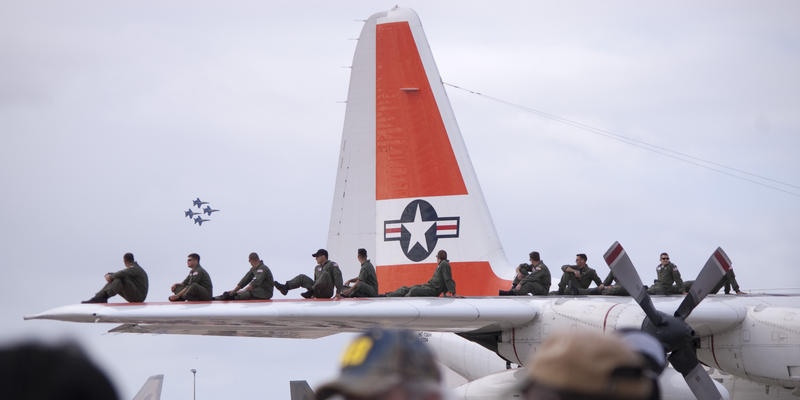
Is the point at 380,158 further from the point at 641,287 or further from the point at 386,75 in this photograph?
the point at 641,287

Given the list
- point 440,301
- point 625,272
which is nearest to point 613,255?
point 625,272

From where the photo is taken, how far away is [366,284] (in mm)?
17906

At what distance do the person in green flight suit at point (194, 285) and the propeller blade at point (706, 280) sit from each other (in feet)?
28.6

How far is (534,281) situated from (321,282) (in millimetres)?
4210

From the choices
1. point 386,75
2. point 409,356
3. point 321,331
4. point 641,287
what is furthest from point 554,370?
point 386,75

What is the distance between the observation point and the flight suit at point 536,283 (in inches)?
709

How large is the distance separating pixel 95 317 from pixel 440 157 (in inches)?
374

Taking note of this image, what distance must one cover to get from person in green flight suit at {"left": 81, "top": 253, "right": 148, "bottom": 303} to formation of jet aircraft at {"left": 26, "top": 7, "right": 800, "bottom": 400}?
2.43 feet

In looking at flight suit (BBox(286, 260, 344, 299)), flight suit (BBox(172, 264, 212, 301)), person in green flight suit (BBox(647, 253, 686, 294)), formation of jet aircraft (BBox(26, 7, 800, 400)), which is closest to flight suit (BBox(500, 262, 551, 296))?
formation of jet aircraft (BBox(26, 7, 800, 400))

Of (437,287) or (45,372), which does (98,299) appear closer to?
(437,287)

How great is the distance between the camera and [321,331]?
706 inches

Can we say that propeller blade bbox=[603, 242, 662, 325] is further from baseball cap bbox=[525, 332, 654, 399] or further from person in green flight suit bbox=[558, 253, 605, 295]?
baseball cap bbox=[525, 332, 654, 399]

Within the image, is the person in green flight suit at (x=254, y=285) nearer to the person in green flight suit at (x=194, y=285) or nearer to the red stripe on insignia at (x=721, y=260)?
the person in green flight suit at (x=194, y=285)

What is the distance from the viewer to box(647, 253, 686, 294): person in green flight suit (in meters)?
17.2
